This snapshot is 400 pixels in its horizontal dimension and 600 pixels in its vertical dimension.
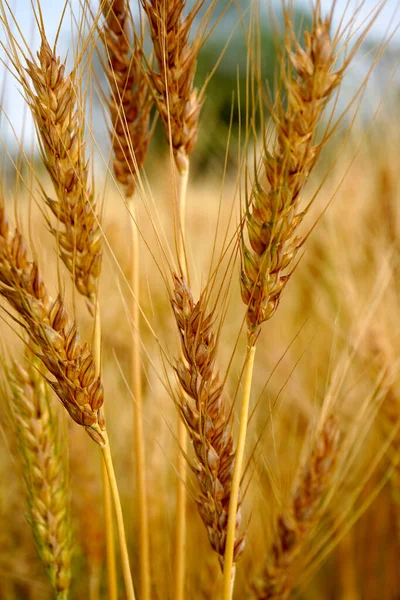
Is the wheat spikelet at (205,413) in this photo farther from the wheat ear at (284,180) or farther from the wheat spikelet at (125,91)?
the wheat spikelet at (125,91)

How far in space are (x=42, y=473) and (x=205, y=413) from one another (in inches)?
8.5

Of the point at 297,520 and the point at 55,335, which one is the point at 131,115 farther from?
the point at 297,520

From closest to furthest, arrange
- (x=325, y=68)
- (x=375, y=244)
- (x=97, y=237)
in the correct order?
(x=325, y=68), (x=97, y=237), (x=375, y=244)

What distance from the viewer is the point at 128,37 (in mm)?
532

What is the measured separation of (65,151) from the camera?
44 cm

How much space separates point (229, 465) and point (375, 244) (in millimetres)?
943

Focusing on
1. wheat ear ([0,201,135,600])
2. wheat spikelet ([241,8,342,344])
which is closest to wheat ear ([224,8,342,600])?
wheat spikelet ([241,8,342,344])

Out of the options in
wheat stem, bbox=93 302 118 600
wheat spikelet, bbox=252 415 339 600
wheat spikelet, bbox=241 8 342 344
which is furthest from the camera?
wheat spikelet, bbox=252 415 339 600

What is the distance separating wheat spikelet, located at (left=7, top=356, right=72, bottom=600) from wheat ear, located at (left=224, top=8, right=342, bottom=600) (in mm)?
202

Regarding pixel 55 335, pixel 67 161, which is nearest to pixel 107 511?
pixel 55 335

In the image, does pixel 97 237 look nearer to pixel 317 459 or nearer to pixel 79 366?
pixel 79 366

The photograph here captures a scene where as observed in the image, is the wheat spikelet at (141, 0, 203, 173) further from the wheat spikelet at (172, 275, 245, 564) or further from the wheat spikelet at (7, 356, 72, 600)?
the wheat spikelet at (7, 356, 72, 600)

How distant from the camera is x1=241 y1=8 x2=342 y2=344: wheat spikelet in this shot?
0.39 metres

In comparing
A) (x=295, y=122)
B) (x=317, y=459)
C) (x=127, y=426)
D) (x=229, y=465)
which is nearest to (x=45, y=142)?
(x=295, y=122)
